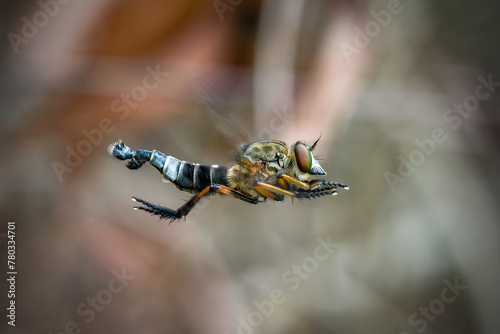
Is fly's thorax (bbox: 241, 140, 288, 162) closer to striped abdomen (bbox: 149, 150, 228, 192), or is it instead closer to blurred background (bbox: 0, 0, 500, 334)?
striped abdomen (bbox: 149, 150, 228, 192)

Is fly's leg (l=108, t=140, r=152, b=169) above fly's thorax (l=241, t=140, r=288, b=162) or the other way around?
the other way around

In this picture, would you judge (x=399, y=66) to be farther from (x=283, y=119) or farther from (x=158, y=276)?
(x=158, y=276)

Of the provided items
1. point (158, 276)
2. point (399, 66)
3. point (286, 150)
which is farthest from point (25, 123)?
point (399, 66)

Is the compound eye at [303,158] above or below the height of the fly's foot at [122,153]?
above

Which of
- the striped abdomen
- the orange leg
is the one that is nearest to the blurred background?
the striped abdomen

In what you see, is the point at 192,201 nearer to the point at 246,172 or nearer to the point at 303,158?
the point at 246,172

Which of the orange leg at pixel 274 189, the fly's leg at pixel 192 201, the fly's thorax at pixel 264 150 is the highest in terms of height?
the fly's thorax at pixel 264 150

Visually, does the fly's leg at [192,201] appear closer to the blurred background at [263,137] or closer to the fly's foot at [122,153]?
the fly's foot at [122,153]

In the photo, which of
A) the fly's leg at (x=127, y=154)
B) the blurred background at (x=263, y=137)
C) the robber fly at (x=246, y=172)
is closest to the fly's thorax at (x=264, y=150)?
the robber fly at (x=246, y=172)
